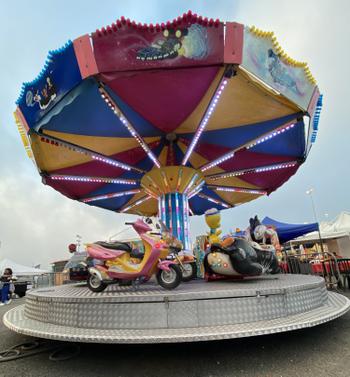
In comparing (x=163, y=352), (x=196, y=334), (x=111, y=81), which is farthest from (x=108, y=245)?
(x=111, y=81)

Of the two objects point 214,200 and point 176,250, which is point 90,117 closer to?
point 176,250

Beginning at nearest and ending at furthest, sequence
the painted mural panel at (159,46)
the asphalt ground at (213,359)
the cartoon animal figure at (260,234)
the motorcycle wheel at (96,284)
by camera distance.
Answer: the asphalt ground at (213,359)
the motorcycle wheel at (96,284)
the painted mural panel at (159,46)
the cartoon animal figure at (260,234)

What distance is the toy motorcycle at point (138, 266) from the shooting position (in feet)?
13.9

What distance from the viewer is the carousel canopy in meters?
5.09

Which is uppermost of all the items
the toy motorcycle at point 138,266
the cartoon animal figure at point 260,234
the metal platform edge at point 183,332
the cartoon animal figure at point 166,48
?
the cartoon animal figure at point 166,48

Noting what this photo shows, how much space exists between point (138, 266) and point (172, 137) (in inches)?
224

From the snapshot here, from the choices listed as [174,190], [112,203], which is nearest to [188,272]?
[174,190]

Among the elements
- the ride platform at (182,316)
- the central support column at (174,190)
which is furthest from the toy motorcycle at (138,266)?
the central support column at (174,190)

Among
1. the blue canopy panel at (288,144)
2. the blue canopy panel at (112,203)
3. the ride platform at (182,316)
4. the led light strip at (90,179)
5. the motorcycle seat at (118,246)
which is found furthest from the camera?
the blue canopy panel at (112,203)

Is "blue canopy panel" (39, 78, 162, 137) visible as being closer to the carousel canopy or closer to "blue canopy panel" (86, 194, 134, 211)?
the carousel canopy

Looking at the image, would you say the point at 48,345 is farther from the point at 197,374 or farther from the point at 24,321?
the point at 197,374

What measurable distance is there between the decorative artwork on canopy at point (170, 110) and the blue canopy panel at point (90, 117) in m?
0.03

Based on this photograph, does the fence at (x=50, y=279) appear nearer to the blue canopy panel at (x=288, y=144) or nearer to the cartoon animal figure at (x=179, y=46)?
the blue canopy panel at (x=288, y=144)

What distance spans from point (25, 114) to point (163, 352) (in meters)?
6.18
